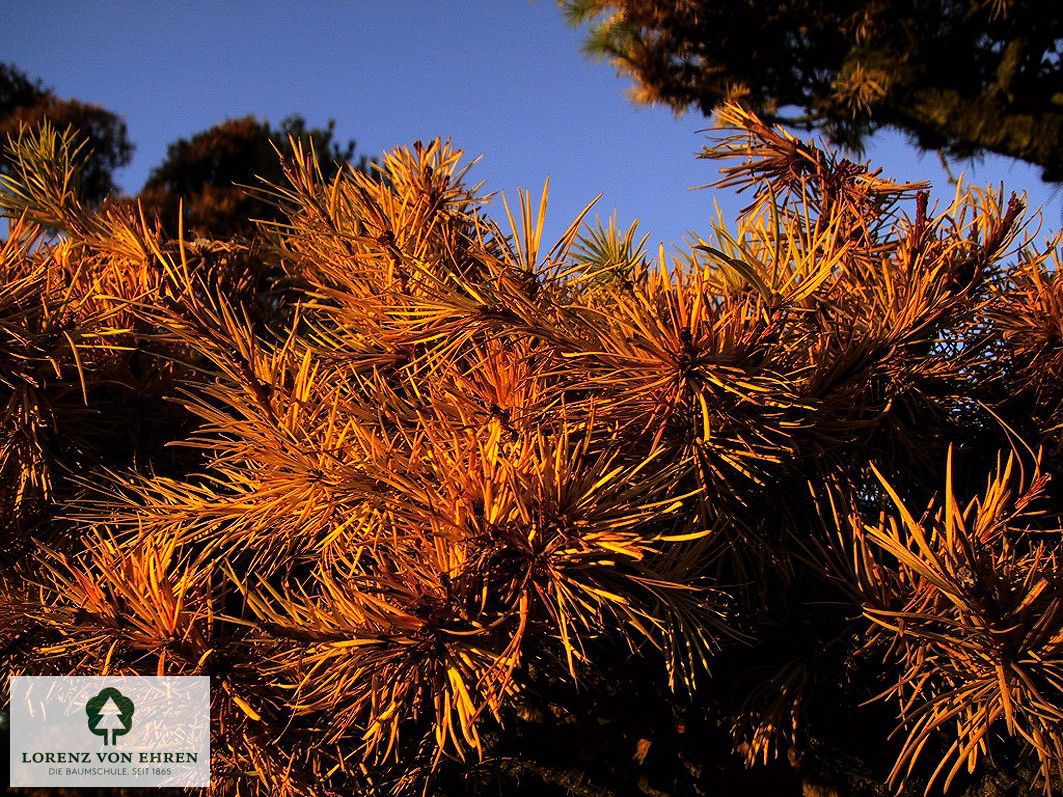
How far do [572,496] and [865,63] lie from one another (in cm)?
331

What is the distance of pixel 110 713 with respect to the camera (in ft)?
2.52

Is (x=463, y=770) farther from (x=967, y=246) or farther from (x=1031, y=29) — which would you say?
(x=1031, y=29)

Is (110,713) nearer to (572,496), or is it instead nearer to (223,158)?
(572,496)

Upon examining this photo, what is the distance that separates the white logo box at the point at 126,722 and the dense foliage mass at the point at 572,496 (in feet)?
0.06

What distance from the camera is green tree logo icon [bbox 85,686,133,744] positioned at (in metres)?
0.75

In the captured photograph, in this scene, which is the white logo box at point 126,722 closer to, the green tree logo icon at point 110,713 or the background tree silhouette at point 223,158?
the green tree logo icon at point 110,713

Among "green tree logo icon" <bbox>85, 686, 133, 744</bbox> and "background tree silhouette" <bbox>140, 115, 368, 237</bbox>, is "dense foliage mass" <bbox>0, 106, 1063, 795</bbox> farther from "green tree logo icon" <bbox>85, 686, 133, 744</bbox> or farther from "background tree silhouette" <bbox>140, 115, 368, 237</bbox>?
"background tree silhouette" <bbox>140, 115, 368, 237</bbox>

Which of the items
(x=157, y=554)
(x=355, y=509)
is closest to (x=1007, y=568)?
(x=355, y=509)

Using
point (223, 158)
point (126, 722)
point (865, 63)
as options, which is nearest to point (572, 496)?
point (126, 722)

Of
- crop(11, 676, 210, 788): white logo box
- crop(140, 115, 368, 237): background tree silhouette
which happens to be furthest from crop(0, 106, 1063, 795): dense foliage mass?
crop(140, 115, 368, 237): background tree silhouette

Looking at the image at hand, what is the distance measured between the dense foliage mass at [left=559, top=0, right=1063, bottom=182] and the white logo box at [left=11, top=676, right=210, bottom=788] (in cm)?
305

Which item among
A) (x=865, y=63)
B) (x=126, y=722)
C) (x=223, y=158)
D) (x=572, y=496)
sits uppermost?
(x=223, y=158)

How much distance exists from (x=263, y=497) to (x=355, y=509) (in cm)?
11

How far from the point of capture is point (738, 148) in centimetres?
93
